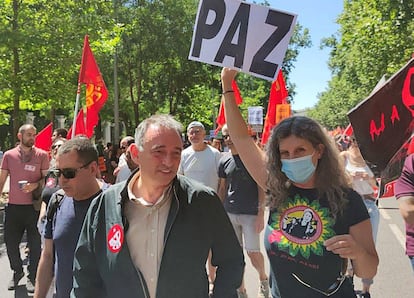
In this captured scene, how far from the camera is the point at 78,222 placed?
296 centimetres

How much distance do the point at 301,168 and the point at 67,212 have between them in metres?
1.40

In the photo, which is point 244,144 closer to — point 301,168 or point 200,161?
point 301,168

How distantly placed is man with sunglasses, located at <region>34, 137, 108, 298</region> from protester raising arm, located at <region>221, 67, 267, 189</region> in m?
0.90

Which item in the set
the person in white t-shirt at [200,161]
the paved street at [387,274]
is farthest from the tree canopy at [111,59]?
the person in white t-shirt at [200,161]

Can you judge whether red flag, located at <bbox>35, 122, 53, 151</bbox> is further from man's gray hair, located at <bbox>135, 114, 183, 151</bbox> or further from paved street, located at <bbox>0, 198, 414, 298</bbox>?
man's gray hair, located at <bbox>135, 114, 183, 151</bbox>

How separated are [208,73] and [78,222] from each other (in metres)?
27.9

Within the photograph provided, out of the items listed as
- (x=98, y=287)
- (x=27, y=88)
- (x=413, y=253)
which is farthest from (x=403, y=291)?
(x=27, y=88)

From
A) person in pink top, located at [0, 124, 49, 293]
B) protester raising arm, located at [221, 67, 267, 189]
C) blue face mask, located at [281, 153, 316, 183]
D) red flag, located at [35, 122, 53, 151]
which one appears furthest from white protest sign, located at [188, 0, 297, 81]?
red flag, located at [35, 122, 53, 151]

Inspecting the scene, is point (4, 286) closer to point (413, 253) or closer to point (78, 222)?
point (78, 222)

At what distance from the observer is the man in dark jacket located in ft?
7.20

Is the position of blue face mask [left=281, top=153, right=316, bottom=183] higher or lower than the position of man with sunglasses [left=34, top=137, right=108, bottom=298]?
higher

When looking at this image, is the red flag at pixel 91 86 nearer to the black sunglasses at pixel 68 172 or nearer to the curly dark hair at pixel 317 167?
the black sunglasses at pixel 68 172

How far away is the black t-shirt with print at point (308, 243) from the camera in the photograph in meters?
2.48

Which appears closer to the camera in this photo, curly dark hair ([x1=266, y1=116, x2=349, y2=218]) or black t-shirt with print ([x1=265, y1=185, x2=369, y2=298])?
black t-shirt with print ([x1=265, y1=185, x2=369, y2=298])
